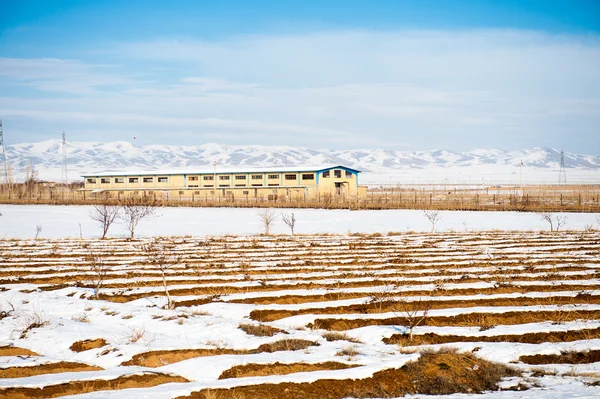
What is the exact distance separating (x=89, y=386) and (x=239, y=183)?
70.5 metres

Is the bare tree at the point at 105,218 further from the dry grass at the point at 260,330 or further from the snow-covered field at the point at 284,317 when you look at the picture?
the dry grass at the point at 260,330

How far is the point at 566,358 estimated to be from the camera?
8594 millimetres

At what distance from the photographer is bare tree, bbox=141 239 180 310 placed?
40.8 feet

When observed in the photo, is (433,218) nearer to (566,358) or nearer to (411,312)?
(411,312)

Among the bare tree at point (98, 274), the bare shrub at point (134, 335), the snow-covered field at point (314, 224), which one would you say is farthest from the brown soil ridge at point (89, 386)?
the snow-covered field at point (314, 224)

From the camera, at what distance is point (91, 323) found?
11250mm

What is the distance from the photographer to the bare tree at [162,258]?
1245 centimetres

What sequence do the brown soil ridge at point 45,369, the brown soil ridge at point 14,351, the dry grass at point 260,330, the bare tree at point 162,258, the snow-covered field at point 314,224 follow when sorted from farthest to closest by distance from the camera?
the snow-covered field at point 314,224
the bare tree at point 162,258
the dry grass at point 260,330
the brown soil ridge at point 14,351
the brown soil ridge at point 45,369

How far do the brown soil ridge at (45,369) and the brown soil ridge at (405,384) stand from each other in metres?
2.43

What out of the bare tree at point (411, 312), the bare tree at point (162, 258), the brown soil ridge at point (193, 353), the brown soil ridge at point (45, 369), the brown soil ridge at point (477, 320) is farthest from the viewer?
the bare tree at point (162, 258)

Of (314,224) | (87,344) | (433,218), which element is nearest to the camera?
(87,344)

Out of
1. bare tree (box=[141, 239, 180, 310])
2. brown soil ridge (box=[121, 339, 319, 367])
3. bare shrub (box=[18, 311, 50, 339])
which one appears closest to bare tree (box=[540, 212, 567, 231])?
bare tree (box=[141, 239, 180, 310])

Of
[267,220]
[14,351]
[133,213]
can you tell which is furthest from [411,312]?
[133,213]

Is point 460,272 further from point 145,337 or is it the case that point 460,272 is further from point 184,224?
point 184,224
